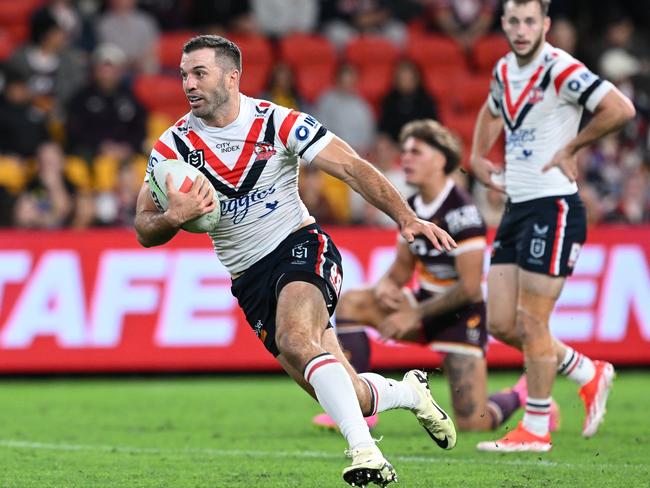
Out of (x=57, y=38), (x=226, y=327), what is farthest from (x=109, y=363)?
(x=57, y=38)

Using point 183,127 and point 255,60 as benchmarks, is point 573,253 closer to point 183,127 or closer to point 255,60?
point 183,127

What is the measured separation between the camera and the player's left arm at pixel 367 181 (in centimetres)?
615

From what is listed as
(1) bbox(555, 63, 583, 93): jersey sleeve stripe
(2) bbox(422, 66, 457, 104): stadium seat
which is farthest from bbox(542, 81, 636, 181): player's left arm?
(2) bbox(422, 66, 457, 104): stadium seat

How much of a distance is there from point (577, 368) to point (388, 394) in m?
2.47

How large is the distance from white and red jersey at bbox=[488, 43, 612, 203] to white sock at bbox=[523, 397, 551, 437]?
1294 millimetres

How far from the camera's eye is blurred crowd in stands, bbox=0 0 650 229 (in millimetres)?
14297

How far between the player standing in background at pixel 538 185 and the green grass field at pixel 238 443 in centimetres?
54

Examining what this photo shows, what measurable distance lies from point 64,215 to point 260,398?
367 centimetres

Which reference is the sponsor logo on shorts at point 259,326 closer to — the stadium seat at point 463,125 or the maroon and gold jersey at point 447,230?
the maroon and gold jersey at point 447,230

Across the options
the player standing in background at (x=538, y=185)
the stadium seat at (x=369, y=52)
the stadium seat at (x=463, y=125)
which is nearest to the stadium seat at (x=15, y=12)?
the stadium seat at (x=369, y=52)

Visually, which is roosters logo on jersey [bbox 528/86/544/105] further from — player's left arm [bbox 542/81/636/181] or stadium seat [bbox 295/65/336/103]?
stadium seat [bbox 295/65/336/103]

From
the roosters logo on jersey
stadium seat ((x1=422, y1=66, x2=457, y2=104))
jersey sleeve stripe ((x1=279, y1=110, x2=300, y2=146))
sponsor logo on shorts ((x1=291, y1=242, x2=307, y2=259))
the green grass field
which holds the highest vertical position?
the roosters logo on jersey

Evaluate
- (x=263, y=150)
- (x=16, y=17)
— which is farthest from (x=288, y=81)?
(x=263, y=150)

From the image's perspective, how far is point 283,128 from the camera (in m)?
6.46
